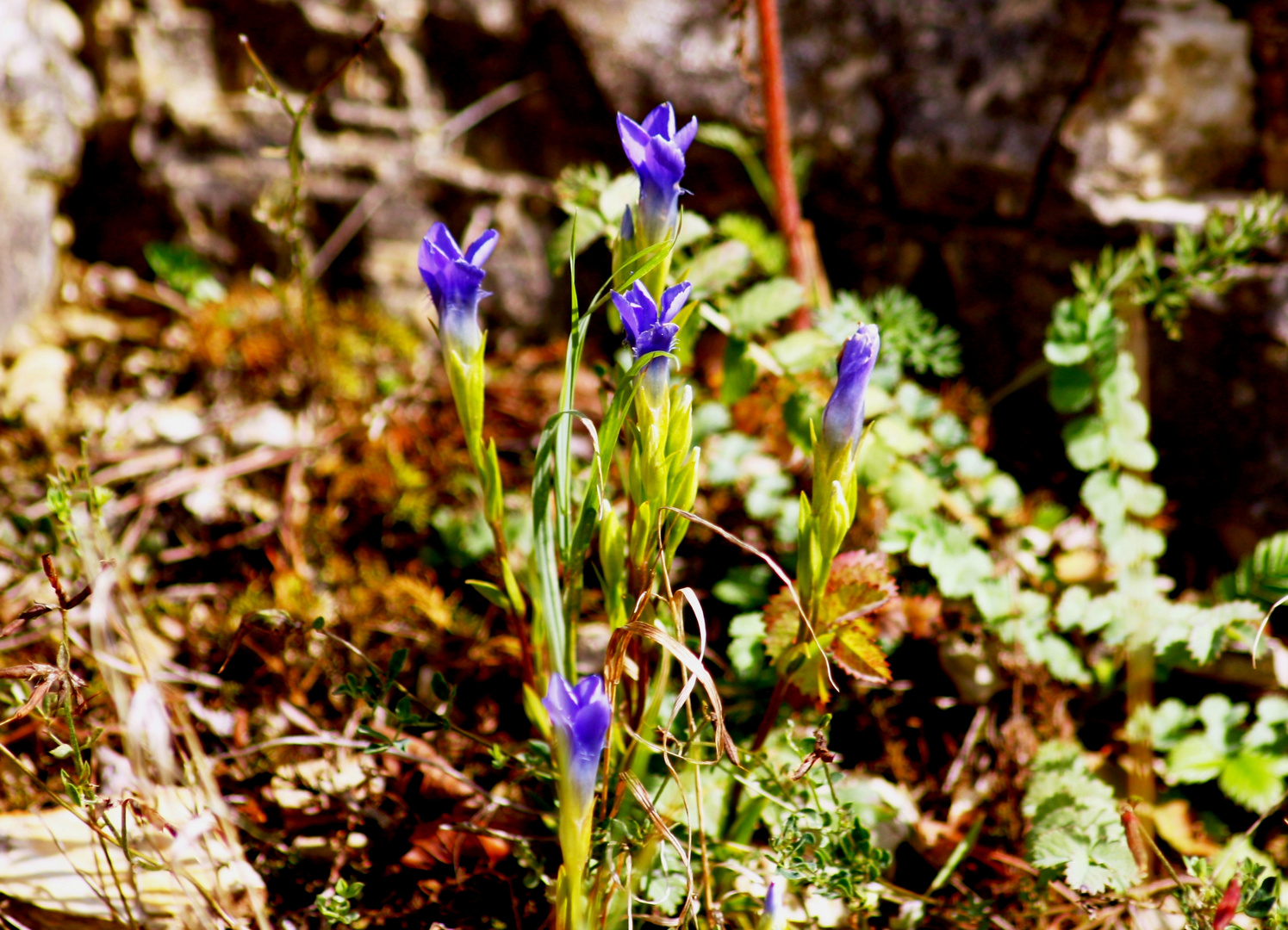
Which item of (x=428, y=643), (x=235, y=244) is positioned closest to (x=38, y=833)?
(x=428, y=643)

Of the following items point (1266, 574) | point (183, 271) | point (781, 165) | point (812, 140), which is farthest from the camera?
point (183, 271)

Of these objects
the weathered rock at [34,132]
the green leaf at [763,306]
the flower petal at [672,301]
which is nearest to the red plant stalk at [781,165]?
the green leaf at [763,306]

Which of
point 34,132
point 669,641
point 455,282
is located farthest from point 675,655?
point 34,132

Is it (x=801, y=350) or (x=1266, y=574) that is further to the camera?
(x=801, y=350)

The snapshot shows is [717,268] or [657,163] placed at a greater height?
[657,163]

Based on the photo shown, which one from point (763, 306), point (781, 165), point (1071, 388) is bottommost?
point (1071, 388)

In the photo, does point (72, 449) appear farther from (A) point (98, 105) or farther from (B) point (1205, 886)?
(B) point (1205, 886)

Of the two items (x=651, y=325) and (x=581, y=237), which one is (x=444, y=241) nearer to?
(x=651, y=325)
